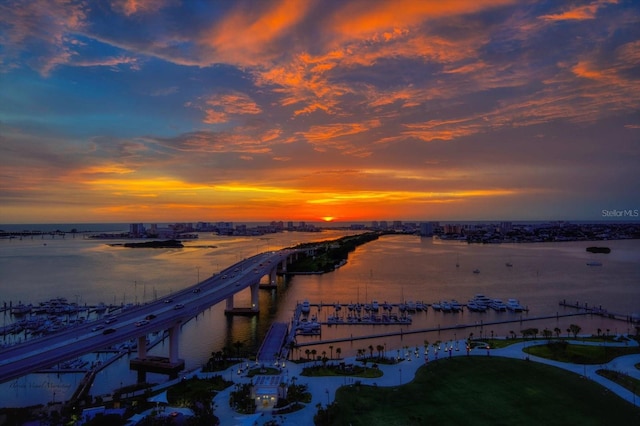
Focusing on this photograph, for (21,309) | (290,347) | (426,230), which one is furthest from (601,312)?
(426,230)

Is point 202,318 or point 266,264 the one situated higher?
point 266,264

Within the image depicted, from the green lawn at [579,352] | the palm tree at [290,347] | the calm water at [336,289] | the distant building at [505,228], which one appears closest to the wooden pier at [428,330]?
the palm tree at [290,347]

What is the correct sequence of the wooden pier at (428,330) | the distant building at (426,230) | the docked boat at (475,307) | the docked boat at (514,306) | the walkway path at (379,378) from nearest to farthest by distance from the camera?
1. the walkway path at (379,378)
2. the wooden pier at (428,330)
3. the docked boat at (514,306)
4. the docked boat at (475,307)
5. the distant building at (426,230)

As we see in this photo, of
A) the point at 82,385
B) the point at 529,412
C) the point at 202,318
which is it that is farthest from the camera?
the point at 202,318

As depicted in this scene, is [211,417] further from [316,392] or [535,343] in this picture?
[535,343]

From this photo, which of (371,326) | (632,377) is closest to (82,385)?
(371,326)

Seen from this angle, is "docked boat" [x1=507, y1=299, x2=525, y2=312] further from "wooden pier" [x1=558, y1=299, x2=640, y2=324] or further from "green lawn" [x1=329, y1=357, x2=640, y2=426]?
"green lawn" [x1=329, y1=357, x2=640, y2=426]

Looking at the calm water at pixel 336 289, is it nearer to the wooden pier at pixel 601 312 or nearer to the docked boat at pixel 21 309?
the wooden pier at pixel 601 312
